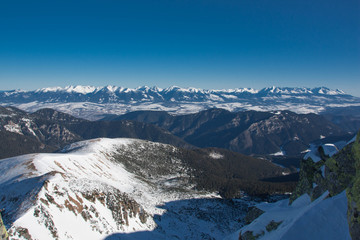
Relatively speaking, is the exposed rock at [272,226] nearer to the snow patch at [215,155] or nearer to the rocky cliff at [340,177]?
the rocky cliff at [340,177]

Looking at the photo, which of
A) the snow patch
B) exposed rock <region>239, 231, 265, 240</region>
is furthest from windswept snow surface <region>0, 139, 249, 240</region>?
the snow patch

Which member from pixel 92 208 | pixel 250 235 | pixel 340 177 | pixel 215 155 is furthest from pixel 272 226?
pixel 215 155

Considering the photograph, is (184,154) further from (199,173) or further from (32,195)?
(32,195)

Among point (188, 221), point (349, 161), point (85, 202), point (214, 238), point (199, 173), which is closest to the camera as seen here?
point (349, 161)

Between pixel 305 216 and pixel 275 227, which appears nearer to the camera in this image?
pixel 305 216

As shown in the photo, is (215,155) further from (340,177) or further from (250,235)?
(340,177)

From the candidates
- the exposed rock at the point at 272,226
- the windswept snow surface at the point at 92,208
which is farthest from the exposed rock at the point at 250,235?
the windswept snow surface at the point at 92,208

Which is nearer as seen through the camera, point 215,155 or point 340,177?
point 340,177

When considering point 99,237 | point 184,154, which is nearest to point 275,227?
point 99,237
